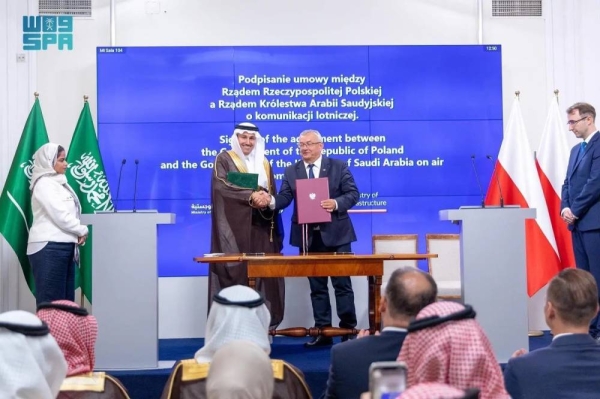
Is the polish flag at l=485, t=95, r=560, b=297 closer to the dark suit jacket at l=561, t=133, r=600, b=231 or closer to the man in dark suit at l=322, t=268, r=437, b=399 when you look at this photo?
the dark suit jacket at l=561, t=133, r=600, b=231

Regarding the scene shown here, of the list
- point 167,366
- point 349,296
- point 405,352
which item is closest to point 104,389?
point 405,352

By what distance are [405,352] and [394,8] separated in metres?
5.56

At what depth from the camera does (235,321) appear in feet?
8.54

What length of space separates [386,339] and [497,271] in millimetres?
2764

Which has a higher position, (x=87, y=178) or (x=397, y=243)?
(x=87, y=178)

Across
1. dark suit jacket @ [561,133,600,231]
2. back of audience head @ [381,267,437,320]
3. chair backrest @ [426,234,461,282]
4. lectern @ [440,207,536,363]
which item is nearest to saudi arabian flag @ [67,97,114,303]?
chair backrest @ [426,234,461,282]

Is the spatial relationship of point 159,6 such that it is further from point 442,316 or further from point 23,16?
point 442,316

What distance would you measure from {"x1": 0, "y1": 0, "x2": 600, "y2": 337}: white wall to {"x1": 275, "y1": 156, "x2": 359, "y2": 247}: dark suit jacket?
1159 millimetres

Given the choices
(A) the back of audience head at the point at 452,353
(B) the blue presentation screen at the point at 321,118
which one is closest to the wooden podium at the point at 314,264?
(B) the blue presentation screen at the point at 321,118

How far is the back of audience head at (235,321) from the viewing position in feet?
8.46

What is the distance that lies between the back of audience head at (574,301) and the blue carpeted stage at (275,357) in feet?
8.13

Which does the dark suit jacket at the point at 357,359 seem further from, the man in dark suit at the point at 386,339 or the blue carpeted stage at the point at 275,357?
the blue carpeted stage at the point at 275,357

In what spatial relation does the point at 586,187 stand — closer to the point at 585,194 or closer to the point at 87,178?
the point at 585,194

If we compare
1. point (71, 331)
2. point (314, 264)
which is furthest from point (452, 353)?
point (314, 264)
